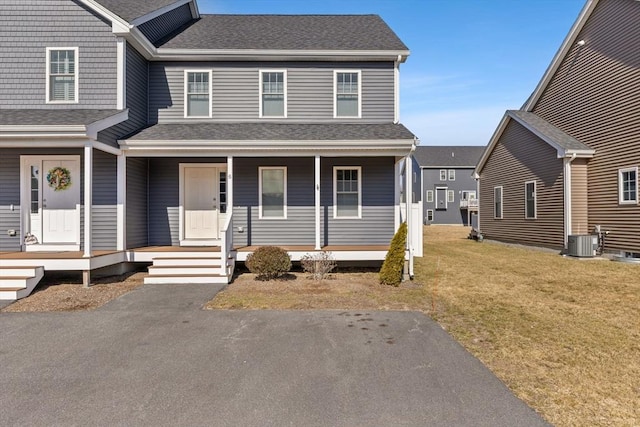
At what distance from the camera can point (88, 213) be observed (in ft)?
25.9

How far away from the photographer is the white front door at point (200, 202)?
34.3ft

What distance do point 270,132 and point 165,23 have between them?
18.4ft

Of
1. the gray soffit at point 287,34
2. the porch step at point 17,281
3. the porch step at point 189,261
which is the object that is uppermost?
the gray soffit at point 287,34

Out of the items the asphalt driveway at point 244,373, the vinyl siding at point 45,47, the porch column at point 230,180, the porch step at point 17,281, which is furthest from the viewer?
the porch column at point 230,180

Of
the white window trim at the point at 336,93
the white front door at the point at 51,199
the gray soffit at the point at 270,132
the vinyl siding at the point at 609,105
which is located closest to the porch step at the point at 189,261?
the white front door at the point at 51,199

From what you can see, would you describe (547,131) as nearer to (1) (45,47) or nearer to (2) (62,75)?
(2) (62,75)

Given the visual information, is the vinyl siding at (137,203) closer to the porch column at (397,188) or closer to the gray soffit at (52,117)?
the gray soffit at (52,117)

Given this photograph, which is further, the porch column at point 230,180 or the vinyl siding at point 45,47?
the porch column at point 230,180

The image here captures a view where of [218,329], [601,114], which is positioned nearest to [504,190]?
[601,114]

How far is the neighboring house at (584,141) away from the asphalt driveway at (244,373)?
11.0 metres

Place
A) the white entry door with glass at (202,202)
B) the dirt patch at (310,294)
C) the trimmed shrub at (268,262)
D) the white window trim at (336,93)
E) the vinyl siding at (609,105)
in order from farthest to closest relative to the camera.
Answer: the vinyl siding at (609,105) → the white window trim at (336,93) → the white entry door with glass at (202,202) → the trimmed shrub at (268,262) → the dirt patch at (310,294)

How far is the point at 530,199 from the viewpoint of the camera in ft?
50.1

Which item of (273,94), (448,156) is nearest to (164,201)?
(273,94)

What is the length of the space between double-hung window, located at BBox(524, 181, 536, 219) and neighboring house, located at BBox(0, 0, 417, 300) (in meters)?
8.34
